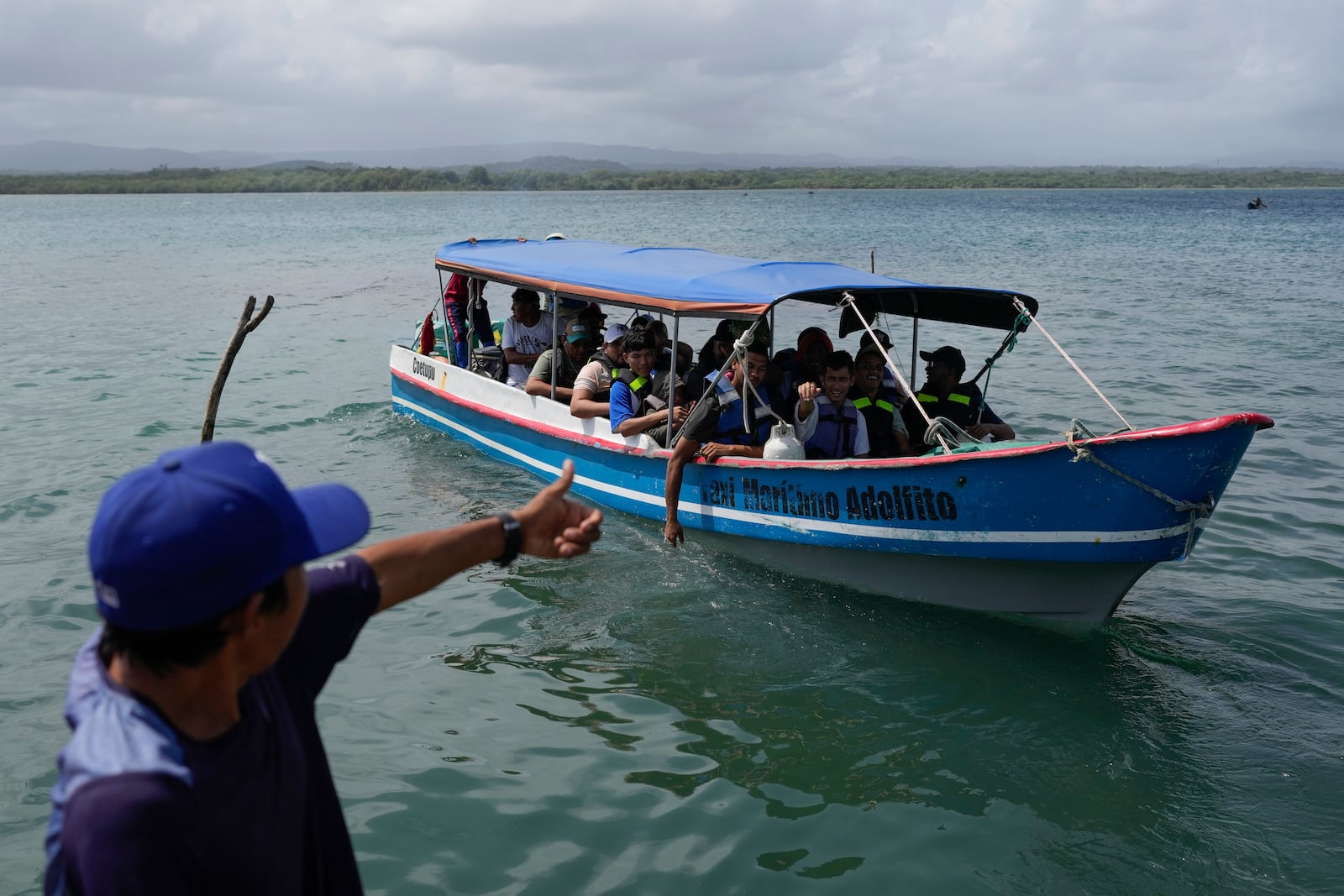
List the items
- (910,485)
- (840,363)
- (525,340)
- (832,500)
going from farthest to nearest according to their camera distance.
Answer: (525,340), (840,363), (832,500), (910,485)

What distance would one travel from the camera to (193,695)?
162cm

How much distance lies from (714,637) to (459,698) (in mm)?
1785

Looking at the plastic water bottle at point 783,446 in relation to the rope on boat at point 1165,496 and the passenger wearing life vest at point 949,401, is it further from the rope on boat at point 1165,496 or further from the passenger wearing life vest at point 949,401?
the rope on boat at point 1165,496

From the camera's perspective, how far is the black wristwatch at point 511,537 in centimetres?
251

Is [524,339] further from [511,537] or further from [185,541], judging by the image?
[185,541]

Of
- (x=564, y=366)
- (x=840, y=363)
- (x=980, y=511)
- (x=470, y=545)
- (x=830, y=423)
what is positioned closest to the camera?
(x=470, y=545)

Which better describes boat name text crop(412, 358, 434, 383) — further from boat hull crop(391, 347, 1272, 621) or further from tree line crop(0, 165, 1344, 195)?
tree line crop(0, 165, 1344, 195)

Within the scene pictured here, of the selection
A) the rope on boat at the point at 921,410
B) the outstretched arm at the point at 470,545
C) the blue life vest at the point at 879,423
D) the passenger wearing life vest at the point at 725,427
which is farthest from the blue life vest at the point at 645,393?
the outstretched arm at the point at 470,545

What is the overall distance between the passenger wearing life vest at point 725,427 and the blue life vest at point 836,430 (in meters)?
0.39

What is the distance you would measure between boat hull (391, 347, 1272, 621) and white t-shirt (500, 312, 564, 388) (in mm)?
2353

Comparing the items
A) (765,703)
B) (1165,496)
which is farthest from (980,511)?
(765,703)

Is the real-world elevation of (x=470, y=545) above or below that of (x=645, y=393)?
above

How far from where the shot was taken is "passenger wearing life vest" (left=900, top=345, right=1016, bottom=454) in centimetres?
873

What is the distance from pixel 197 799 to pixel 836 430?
6878 mm
